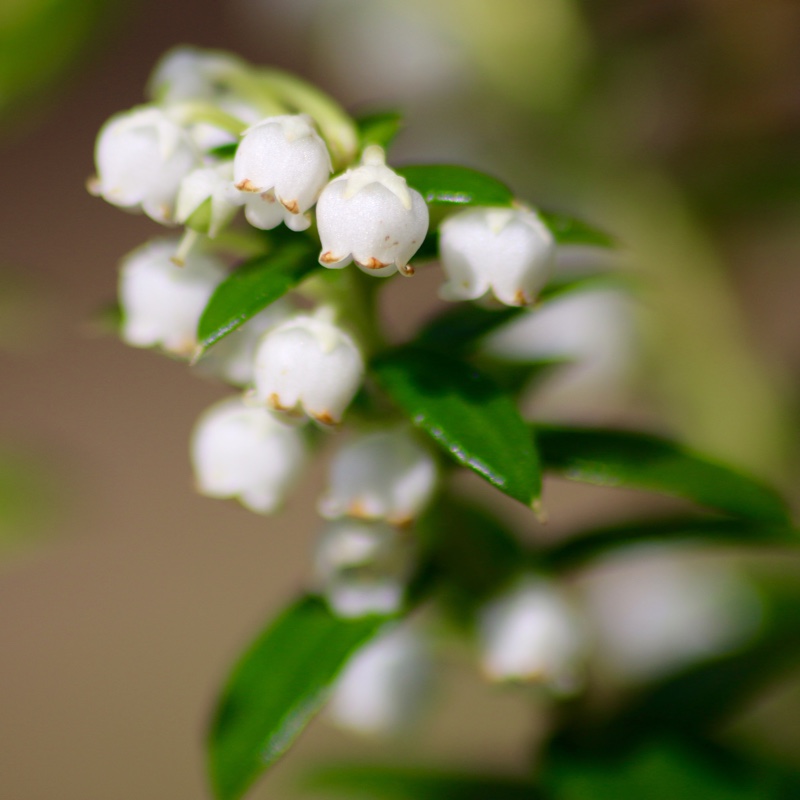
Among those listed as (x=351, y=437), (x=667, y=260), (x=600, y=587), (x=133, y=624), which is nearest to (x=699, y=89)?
(x=667, y=260)

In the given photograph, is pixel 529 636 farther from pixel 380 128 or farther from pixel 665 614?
pixel 665 614

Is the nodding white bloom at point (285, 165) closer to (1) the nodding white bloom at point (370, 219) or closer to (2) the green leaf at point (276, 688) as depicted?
(1) the nodding white bloom at point (370, 219)

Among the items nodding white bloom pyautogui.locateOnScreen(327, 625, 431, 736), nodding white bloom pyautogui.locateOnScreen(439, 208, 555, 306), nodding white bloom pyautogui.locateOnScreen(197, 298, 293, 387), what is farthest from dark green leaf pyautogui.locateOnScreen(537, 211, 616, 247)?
nodding white bloom pyautogui.locateOnScreen(327, 625, 431, 736)

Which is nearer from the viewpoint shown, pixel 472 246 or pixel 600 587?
pixel 472 246

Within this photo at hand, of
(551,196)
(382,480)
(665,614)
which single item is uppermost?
(551,196)

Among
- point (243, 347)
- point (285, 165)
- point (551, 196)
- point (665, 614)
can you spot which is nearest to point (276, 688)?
point (243, 347)

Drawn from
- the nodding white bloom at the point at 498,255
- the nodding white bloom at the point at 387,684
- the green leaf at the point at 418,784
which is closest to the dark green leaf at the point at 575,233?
the nodding white bloom at the point at 498,255

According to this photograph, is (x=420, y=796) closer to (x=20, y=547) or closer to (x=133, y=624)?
(x=20, y=547)
